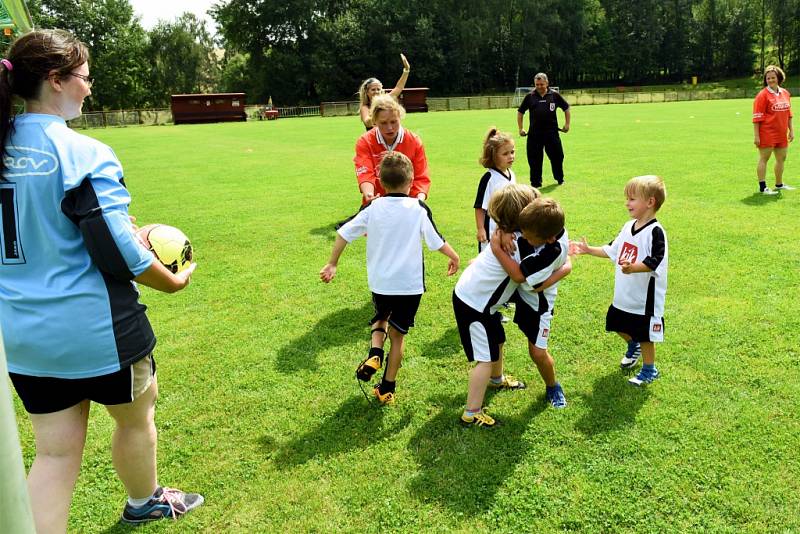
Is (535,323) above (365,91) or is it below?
below

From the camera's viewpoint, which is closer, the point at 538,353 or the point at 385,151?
the point at 538,353

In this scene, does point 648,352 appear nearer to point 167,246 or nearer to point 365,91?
point 167,246

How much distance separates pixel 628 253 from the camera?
423cm

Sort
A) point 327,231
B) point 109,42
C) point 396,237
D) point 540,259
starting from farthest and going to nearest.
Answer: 1. point 109,42
2. point 327,231
3. point 396,237
4. point 540,259

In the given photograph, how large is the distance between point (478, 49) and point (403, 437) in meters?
78.1

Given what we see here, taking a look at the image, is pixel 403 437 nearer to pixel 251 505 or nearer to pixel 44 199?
pixel 251 505

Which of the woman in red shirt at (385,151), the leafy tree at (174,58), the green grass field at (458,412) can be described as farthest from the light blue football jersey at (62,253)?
the leafy tree at (174,58)

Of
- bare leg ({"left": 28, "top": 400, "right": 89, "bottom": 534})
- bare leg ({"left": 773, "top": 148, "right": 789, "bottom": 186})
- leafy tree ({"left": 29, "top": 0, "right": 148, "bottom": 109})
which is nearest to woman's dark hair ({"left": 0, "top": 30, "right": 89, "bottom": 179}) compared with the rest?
bare leg ({"left": 28, "top": 400, "right": 89, "bottom": 534})

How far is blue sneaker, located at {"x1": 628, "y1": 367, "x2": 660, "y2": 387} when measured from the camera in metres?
4.25

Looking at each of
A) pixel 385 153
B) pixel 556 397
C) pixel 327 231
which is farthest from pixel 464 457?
pixel 327 231

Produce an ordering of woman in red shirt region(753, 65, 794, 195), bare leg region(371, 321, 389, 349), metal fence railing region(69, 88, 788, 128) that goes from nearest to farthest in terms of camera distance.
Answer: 1. bare leg region(371, 321, 389, 349)
2. woman in red shirt region(753, 65, 794, 195)
3. metal fence railing region(69, 88, 788, 128)

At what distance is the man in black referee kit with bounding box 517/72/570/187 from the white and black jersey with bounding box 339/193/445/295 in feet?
27.1

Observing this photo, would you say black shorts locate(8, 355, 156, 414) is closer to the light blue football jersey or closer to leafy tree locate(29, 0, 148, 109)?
the light blue football jersey

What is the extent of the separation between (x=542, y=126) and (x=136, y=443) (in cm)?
1037
